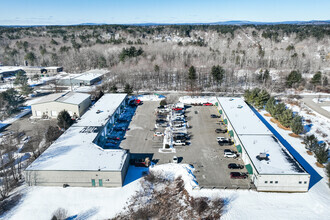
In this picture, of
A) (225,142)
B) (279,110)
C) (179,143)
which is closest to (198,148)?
(179,143)

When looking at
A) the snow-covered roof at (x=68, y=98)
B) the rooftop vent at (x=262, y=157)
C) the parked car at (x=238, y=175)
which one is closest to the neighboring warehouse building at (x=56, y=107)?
the snow-covered roof at (x=68, y=98)

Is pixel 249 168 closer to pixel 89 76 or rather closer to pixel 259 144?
pixel 259 144

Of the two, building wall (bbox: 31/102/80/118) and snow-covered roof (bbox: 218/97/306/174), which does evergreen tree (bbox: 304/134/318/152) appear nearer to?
snow-covered roof (bbox: 218/97/306/174)

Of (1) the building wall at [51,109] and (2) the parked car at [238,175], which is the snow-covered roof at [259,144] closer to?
(2) the parked car at [238,175]

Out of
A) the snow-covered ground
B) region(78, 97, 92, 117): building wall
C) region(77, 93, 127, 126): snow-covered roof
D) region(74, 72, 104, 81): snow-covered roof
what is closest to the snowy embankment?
the snow-covered ground

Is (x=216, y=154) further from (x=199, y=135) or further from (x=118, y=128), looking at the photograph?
(x=118, y=128)
